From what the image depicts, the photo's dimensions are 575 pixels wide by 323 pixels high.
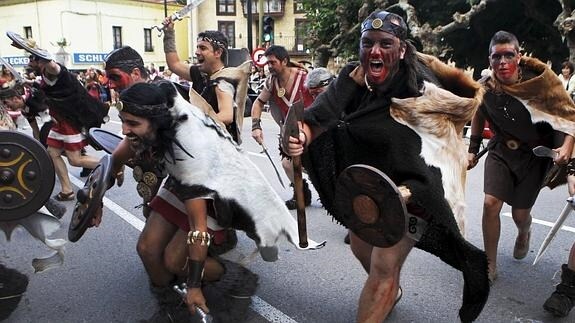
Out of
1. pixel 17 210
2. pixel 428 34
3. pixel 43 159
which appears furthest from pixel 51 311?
pixel 428 34

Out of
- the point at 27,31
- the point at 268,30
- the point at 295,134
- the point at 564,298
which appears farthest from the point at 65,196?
the point at 27,31

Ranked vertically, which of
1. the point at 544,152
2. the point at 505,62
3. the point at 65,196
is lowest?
the point at 65,196

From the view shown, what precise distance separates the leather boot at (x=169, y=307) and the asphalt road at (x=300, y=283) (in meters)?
0.07

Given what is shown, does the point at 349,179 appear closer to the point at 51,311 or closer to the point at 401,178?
the point at 401,178

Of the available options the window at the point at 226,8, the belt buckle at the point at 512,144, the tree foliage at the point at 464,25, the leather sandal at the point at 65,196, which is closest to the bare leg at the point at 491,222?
the belt buckle at the point at 512,144

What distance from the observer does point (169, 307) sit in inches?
127

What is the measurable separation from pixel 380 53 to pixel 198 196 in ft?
3.68

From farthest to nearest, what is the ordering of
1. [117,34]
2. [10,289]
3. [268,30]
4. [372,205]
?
1. [117,34]
2. [268,30]
3. [10,289]
4. [372,205]

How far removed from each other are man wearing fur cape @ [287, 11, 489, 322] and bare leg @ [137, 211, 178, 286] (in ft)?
3.24

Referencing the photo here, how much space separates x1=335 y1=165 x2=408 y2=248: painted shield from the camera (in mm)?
2174

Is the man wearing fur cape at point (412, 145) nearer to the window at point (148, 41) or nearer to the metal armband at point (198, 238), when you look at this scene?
the metal armband at point (198, 238)

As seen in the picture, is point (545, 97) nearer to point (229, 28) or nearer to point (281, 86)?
point (281, 86)

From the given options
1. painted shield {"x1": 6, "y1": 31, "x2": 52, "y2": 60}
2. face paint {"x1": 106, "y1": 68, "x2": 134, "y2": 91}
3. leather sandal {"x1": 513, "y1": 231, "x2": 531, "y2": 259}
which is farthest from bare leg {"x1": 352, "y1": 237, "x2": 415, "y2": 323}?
painted shield {"x1": 6, "y1": 31, "x2": 52, "y2": 60}

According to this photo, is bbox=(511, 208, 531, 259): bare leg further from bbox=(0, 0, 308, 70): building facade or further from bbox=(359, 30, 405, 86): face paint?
bbox=(0, 0, 308, 70): building facade
